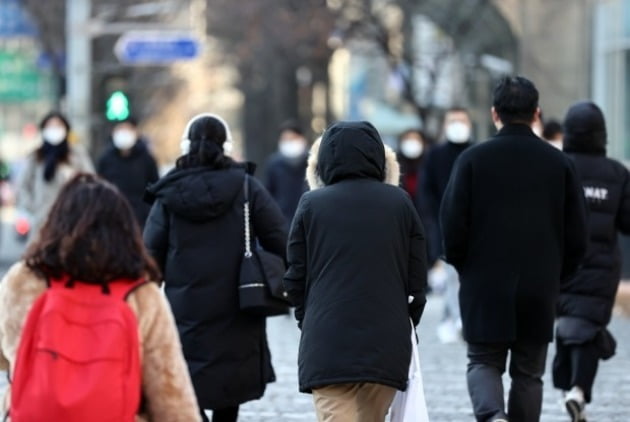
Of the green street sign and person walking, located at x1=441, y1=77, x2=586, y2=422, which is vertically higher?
the green street sign

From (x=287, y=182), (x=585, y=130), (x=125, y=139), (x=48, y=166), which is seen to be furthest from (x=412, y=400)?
(x=287, y=182)

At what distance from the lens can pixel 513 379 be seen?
8.52 m

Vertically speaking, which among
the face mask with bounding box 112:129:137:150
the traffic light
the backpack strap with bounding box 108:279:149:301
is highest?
the traffic light

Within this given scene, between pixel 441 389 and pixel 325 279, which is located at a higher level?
pixel 325 279

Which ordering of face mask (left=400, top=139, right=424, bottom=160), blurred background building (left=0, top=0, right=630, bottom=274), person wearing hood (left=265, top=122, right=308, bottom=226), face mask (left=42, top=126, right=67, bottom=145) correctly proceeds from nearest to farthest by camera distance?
1. face mask (left=42, top=126, right=67, bottom=145)
2. person wearing hood (left=265, top=122, right=308, bottom=226)
3. face mask (left=400, top=139, right=424, bottom=160)
4. blurred background building (left=0, top=0, right=630, bottom=274)

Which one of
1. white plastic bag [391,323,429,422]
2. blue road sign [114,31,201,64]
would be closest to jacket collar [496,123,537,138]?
white plastic bag [391,323,429,422]

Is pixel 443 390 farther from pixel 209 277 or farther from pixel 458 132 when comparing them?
pixel 209 277

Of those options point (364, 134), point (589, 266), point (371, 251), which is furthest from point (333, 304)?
point (589, 266)

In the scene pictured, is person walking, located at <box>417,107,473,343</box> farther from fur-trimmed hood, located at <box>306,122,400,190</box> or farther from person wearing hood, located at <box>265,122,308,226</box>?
fur-trimmed hood, located at <box>306,122,400,190</box>

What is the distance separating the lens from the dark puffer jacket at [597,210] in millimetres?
9906

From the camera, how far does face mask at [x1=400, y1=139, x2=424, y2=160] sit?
18.9 metres

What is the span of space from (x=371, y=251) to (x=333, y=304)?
25 cm

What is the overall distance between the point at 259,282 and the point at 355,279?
1.47m

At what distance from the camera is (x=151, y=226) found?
27.8 ft
